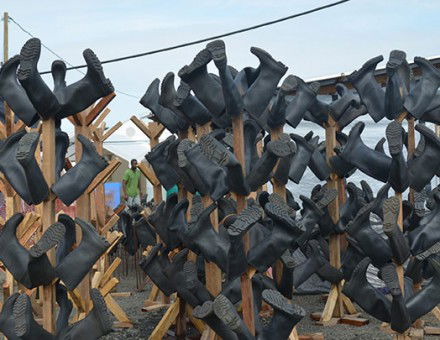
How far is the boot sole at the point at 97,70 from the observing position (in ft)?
10.8

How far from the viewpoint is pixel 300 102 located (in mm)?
4949

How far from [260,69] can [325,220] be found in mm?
2303

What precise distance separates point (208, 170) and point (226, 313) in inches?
27.7

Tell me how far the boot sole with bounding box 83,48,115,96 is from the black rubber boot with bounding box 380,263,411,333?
178cm

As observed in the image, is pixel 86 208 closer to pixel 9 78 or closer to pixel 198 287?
pixel 198 287

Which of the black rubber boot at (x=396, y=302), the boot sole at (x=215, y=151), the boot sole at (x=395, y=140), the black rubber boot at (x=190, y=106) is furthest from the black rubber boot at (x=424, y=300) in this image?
the black rubber boot at (x=190, y=106)

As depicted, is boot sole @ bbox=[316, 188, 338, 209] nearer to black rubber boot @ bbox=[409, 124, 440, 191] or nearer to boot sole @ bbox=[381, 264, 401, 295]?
black rubber boot @ bbox=[409, 124, 440, 191]

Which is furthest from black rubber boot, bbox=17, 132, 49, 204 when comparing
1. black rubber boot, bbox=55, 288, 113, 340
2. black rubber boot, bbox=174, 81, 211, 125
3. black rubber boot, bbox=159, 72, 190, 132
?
black rubber boot, bbox=159, 72, 190, 132

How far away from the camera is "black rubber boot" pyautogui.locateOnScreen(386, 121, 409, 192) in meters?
3.68

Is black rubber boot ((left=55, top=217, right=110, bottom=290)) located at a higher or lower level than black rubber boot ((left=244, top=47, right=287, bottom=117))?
lower

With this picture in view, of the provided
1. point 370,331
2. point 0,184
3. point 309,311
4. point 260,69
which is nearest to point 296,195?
point 309,311

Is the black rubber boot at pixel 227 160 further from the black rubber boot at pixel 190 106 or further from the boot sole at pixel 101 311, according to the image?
the black rubber boot at pixel 190 106

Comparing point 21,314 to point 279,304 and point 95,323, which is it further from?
point 279,304

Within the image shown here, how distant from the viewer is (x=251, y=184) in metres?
3.39
